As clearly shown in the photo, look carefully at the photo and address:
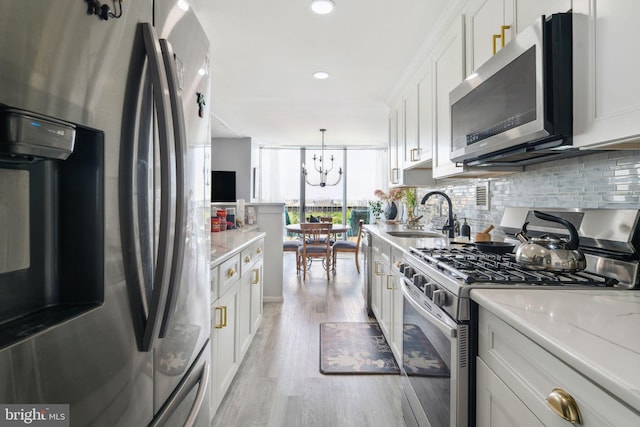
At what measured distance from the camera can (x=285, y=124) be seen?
216 inches

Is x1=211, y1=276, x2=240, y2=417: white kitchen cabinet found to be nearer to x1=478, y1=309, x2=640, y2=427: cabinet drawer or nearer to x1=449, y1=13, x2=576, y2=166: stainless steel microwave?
x1=478, y1=309, x2=640, y2=427: cabinet drawer

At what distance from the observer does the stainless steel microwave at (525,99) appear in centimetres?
115

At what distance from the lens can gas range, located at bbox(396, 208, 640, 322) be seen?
3.60 feet

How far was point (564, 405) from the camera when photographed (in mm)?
672

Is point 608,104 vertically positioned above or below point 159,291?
above

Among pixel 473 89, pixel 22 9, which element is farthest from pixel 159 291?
pixel 473 89

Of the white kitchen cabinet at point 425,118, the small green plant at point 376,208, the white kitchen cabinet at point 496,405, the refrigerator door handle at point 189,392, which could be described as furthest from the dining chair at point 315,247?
the white kitchen cabinet at point 496,405

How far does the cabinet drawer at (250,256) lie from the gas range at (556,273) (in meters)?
1.28

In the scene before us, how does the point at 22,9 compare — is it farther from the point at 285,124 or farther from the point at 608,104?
the point at 285,124

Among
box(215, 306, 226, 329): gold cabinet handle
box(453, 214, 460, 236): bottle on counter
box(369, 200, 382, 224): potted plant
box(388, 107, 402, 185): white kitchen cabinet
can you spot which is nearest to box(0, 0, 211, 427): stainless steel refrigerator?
box(215, 306, 226, 329): gold cabinet handle

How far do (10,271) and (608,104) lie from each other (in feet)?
4.74

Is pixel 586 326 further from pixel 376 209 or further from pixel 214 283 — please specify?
pixel 376 209

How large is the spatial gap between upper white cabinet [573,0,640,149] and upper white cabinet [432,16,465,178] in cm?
93

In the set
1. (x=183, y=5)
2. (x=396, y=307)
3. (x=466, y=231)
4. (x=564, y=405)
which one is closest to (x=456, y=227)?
(x=466, y=231)
